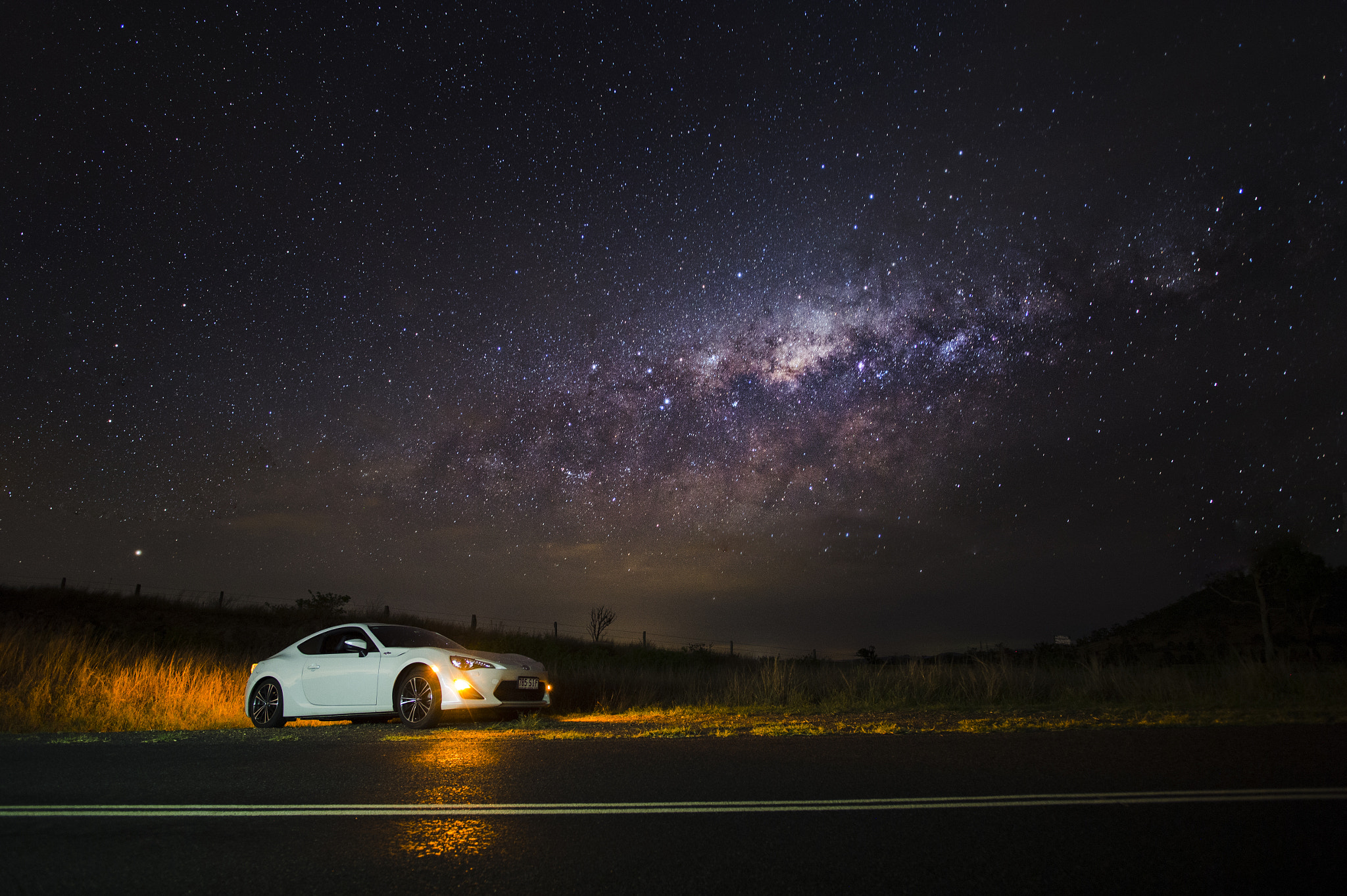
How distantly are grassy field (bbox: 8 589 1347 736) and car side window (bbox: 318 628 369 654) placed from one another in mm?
2590

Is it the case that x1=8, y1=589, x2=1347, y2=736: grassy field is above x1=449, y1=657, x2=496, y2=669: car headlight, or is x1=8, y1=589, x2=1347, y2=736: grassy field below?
below

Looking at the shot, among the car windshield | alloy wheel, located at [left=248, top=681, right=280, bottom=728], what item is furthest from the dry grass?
the car windshield

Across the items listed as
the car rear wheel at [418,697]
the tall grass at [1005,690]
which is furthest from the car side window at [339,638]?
the tall grass at [1005,690]

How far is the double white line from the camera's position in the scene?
16.5 ft

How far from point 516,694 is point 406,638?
6.82 ft

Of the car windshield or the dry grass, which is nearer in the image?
the dry grass

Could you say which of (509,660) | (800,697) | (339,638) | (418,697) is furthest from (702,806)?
(800,697)

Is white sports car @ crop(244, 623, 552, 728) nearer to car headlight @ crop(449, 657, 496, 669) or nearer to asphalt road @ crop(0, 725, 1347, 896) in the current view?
car headlight @ crop(449, 657, 496, 669)

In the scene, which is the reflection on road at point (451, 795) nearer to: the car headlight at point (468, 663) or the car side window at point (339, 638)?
the car headlight at point (468, 663)

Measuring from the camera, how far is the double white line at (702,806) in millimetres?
5035

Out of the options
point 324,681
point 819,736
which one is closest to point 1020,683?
point 819,736

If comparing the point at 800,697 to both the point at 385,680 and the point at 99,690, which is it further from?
the point at 99,690

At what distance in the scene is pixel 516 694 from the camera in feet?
40.7

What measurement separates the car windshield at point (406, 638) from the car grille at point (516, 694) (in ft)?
3.31
